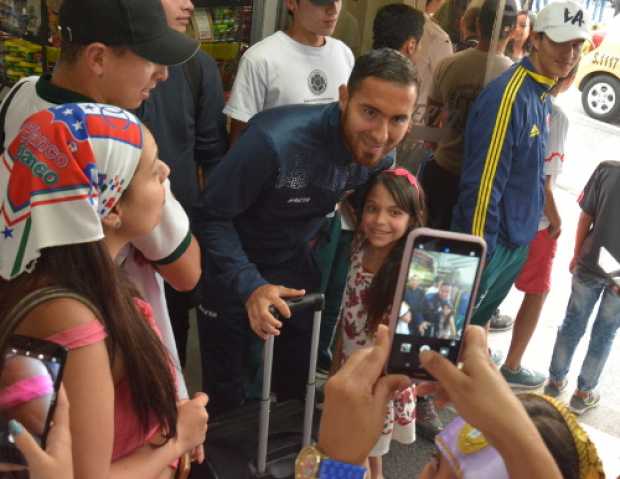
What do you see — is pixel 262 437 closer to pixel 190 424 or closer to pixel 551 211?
pixel 190 424

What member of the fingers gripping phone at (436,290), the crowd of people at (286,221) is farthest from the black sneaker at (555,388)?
the fingers gripping phone at (436,290)

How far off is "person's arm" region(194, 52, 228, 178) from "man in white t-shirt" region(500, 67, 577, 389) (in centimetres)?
157

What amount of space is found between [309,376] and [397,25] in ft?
6.61

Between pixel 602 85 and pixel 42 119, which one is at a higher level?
pixel 42 119

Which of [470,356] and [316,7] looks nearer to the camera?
[470,356]

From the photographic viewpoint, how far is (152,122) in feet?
8.63

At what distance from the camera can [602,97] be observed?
6.89 meters

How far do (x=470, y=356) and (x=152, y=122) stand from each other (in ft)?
5.88

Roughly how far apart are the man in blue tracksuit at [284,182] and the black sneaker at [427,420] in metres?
1.15

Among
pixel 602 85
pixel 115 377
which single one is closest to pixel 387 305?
pixel 115 377

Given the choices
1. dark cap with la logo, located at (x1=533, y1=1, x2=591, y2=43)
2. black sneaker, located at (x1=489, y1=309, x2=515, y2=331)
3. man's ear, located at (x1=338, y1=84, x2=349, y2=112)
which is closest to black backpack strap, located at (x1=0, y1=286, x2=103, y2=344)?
man's ear, located at (x1=338, y1=84, x2=349, y2=112)

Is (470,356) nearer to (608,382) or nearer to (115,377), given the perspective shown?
(115,377)

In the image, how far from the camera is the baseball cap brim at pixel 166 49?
6.24 ft

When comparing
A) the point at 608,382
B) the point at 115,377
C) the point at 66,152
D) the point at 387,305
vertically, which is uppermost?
the point at 66,152
